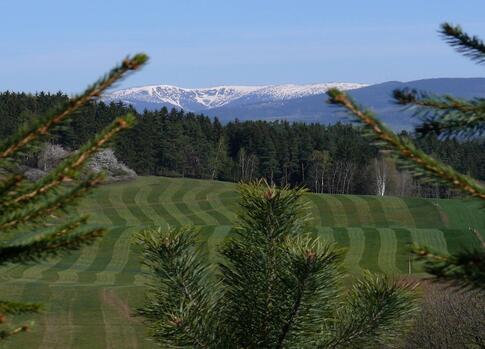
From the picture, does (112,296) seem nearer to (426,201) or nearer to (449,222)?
(449,222)

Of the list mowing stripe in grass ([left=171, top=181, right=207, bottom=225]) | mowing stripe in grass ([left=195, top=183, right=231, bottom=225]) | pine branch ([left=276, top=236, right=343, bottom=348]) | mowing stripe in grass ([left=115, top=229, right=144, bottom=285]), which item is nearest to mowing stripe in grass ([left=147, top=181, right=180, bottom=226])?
mowing stripe in grass ([left=171, top=181, right=207, bottom=225])

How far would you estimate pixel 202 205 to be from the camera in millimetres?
100812

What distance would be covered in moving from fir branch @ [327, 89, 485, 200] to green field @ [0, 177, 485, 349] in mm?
207

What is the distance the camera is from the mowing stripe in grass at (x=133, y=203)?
9319 centimetres

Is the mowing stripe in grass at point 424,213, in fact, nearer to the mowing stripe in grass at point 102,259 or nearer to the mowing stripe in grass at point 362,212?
the mowing stripe in grass at point 362,212

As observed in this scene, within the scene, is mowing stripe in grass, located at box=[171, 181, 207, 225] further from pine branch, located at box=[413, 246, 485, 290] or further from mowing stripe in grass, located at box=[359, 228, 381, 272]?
pine branch, located at box=[413, 246, 485, 290]

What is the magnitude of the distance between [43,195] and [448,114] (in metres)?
1.45

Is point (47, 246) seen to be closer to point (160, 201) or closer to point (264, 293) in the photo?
point (264, 293)

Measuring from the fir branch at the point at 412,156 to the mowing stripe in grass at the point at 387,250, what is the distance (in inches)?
2340

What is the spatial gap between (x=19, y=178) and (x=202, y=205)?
322ft

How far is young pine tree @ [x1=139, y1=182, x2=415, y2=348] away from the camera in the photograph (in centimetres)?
584

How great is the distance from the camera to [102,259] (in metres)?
70.4

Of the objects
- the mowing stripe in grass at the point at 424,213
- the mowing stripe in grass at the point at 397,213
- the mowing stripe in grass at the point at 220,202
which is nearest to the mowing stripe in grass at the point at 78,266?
the mowing stripe in grass at the point at 220,202

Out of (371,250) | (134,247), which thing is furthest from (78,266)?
(134,247)
